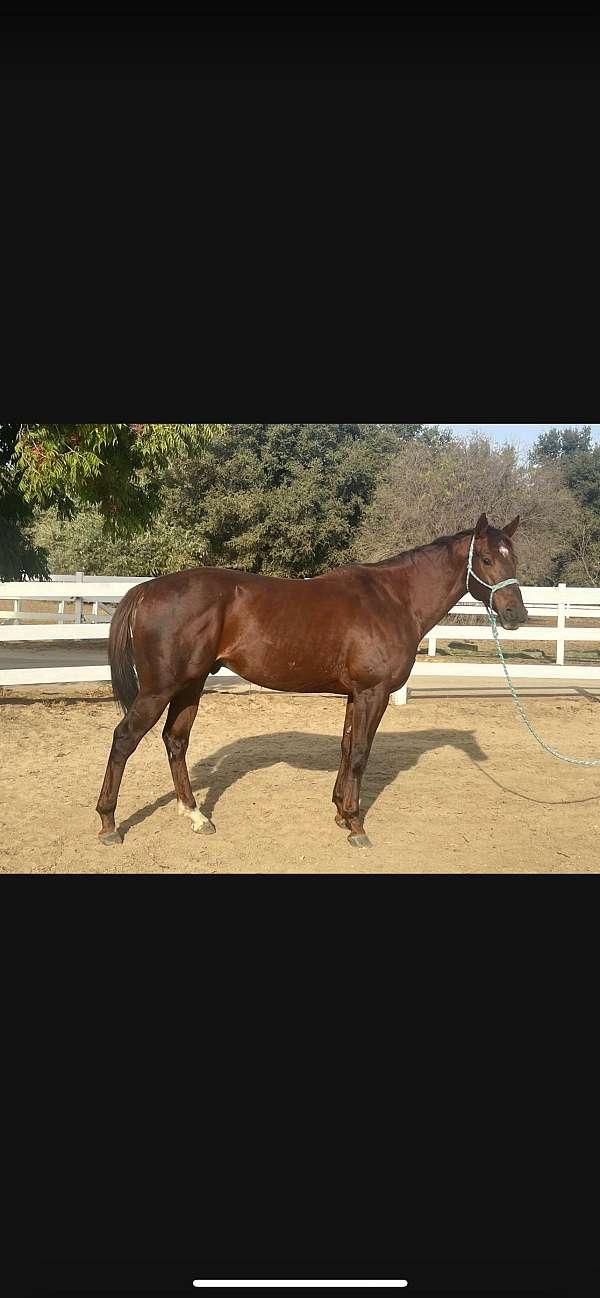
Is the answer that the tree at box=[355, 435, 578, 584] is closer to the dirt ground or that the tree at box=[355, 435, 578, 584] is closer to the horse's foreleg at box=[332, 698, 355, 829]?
the dirt ground

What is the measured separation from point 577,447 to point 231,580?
114ft

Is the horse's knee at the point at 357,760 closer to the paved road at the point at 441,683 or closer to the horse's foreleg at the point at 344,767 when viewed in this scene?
the horse's foreleg at the point at 344,767

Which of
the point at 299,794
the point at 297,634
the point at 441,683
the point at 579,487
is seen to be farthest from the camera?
the point at 579,487

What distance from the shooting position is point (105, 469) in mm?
6316

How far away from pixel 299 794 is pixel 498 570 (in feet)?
6.46

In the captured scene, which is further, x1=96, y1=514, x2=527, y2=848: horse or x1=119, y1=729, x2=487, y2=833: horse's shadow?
x1=119, y1=729, x2=487, y2=833: horse's shadow

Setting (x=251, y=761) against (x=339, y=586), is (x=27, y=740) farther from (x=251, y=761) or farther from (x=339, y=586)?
(x=339, y=586)

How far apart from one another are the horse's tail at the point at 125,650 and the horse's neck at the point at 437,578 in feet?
5.01

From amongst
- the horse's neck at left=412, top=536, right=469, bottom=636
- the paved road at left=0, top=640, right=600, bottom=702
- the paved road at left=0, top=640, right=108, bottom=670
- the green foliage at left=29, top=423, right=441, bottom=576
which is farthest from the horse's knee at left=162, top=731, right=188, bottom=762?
the green foliage at left=29, top=423, right=441, bottom=576

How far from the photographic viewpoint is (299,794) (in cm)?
539

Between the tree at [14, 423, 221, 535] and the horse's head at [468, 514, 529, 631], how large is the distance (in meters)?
2.47

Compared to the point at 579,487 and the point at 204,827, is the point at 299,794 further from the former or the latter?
the point at 579,487

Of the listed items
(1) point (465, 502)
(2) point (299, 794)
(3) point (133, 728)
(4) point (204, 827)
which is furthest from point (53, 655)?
(1) point (465, 502)

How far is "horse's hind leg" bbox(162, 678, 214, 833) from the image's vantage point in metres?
4.54
